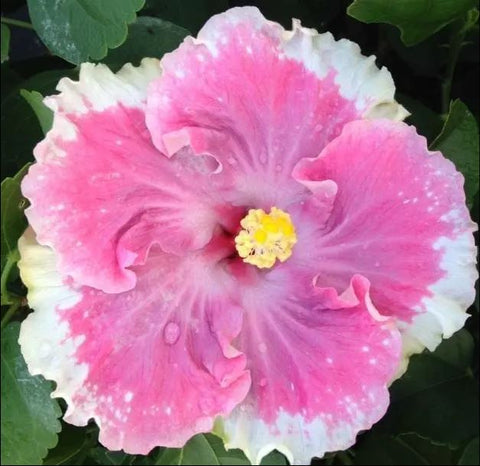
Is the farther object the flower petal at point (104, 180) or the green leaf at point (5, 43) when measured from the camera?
the green leaf at point (5, 43)

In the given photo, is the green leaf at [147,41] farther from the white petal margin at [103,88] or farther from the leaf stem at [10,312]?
the leaf stem at [10,312]

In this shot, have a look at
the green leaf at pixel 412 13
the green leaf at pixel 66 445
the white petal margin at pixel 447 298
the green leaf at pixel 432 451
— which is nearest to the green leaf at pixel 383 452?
the green leaf at pixel 432 451

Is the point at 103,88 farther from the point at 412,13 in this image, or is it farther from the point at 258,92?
the point at 412,13

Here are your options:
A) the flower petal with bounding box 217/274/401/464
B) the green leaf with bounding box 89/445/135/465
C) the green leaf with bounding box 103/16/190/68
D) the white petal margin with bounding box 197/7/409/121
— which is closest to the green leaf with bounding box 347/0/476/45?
the white petal margin with bounding box 197/7/409/121

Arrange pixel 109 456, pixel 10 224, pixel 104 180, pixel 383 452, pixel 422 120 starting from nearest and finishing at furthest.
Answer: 1. pixel 104 180
2. pixel 10 224
3. pixel 422 120
4. pixel 109 456
5. pixel 383 452

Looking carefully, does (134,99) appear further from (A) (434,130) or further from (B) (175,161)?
(A) (434,130)

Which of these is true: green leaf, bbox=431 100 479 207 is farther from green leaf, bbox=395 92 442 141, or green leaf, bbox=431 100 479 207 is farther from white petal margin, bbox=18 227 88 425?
white petal margin, bbox=18 227 88 425

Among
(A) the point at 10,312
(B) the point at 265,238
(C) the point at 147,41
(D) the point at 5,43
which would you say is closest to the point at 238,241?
(B) the point at 265,238
